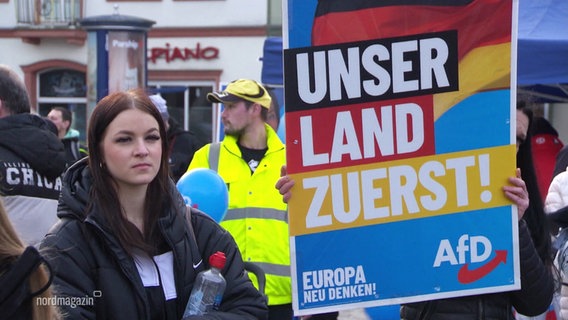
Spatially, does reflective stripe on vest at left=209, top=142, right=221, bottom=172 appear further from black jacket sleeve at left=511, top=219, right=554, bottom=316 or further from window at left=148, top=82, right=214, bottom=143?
window at left=148, top=82, right=214, bottom=143

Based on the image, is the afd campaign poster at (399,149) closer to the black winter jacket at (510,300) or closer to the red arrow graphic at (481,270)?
the red arrow graphic at (481,270)

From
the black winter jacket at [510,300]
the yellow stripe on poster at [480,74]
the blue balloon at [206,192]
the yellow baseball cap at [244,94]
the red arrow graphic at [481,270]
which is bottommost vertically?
the black winter jacket at [510,300]

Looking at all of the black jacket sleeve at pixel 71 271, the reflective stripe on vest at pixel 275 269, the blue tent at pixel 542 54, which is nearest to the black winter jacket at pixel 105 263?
the black jacket sleeve at pixel 71 271

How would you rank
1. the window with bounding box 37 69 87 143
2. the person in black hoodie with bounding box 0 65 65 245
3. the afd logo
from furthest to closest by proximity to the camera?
the window with bounding box 37 69 87 143 < the person in black hoodie with bounding box 0 65 65 245 < the afd logo

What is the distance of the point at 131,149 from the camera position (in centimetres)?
304

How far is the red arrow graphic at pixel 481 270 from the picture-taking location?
140 inches

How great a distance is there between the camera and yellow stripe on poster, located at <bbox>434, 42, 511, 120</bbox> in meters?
3.50

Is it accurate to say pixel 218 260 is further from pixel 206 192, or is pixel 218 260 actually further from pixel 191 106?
pixel 191 106

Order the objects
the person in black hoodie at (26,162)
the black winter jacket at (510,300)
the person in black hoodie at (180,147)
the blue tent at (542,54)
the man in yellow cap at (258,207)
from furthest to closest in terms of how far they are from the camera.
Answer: the person in black hoodie at (180,147), the blue tent at (542,54), the man in yellow cap at (258,207), the person in black hoodie at (26,162), the black winter jacket at (510,300)

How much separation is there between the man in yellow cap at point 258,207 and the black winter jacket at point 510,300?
1.58 m

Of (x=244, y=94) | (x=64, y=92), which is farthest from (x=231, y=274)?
(x=64, y=92)

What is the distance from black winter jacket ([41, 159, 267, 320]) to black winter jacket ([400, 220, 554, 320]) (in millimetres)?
847

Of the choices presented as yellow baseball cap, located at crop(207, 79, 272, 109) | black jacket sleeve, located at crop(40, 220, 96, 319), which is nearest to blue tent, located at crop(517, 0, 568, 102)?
yellow baseball cap, located at crop(207, 79, 272, 109)

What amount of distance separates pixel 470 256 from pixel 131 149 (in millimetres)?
1234
